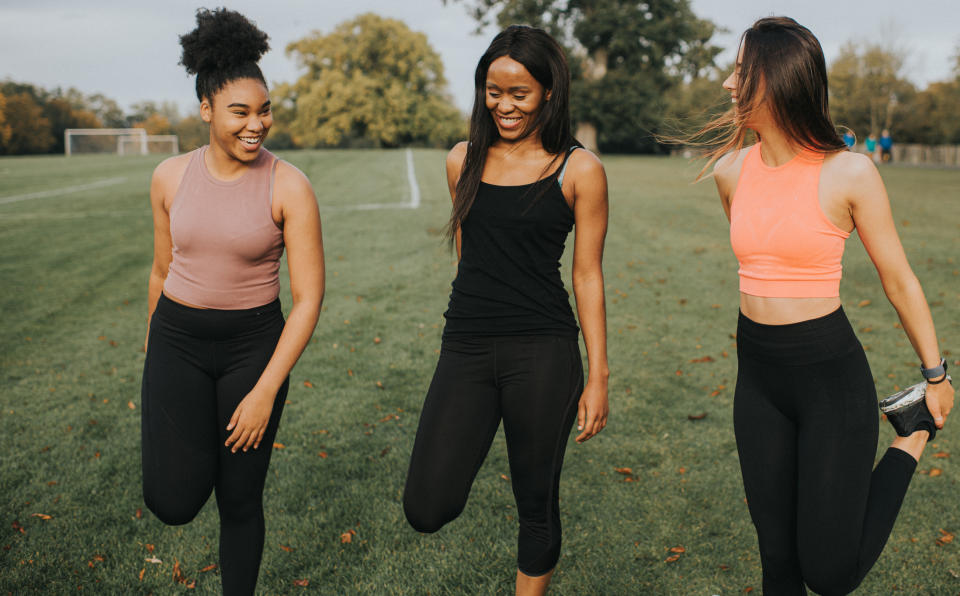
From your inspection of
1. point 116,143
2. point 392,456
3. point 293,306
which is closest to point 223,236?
point 293,306

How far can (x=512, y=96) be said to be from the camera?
291cm

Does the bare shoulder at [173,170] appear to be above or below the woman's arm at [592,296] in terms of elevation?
above

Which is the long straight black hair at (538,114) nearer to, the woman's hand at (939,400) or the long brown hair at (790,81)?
the long brown hair at (790,81)

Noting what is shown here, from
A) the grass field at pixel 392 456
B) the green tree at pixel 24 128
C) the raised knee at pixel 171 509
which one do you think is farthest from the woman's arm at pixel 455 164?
the green tree at pixel 24 128

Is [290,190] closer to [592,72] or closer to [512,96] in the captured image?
[512,96]

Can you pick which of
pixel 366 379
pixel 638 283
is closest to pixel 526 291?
pixel 366 379

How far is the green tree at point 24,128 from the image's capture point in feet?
214

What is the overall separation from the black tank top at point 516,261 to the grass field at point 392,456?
167 centimetres

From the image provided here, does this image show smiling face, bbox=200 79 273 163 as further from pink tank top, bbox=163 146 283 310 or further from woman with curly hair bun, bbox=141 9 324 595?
pink tank top, bbox=163 146 283 310

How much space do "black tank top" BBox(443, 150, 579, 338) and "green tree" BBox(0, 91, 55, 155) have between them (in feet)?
246

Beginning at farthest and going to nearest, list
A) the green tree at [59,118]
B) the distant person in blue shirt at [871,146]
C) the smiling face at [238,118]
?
the green tree at [59,118] < the distant person in blue shirt at [871,146] < the smiling face at [238,118]

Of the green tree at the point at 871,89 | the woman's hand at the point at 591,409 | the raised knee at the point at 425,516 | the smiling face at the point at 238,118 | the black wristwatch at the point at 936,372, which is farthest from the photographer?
the green tree at the point at 871,89

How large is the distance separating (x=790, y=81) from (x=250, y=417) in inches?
94.5

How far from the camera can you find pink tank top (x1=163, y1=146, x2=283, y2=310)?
2832 millimetres
